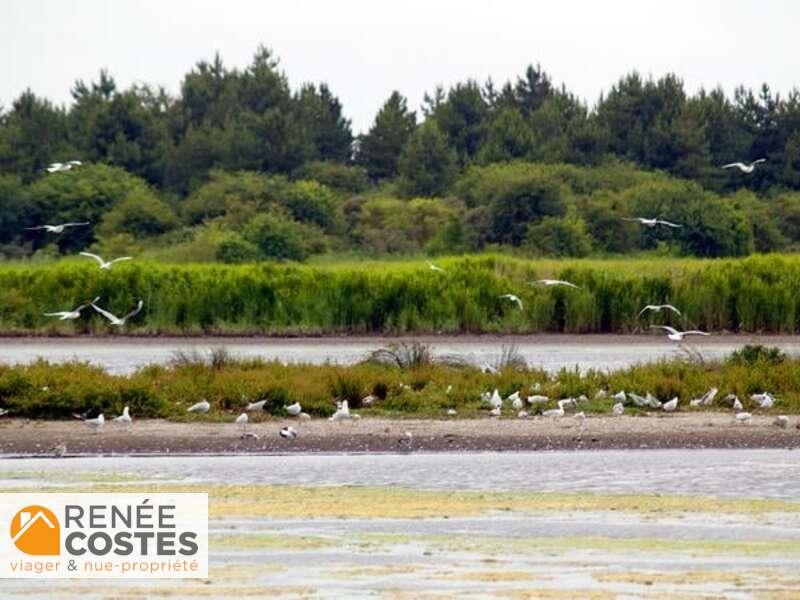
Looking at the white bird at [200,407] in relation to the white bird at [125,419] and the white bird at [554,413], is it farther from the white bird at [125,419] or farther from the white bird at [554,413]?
the white bird at [554,413]

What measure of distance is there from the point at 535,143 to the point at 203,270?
31.7m

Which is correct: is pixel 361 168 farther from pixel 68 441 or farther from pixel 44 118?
pixel 68 441

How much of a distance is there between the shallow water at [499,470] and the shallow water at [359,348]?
9.88m

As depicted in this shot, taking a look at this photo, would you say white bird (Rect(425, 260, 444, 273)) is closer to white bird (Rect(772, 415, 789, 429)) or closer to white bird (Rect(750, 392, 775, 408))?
white bird (Rect(750, 392, 775, 408))

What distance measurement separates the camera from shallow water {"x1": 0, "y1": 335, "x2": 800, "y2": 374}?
3241cm

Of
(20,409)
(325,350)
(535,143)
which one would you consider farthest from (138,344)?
(535,143)

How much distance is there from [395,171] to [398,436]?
175ft

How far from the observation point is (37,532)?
52.1 ft

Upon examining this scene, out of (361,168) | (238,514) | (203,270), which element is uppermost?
(361,168)

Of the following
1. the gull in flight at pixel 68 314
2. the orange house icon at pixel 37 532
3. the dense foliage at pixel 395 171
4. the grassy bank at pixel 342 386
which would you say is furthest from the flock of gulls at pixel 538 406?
the dense foliage at pixel 395 171

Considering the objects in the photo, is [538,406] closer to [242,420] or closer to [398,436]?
[398,436]

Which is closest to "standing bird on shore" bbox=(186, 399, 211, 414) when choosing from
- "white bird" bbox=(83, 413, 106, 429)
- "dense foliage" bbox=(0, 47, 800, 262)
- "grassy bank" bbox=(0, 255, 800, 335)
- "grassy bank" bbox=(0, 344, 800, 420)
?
"grassy bank" bbox=(0, 344, 800, 420)

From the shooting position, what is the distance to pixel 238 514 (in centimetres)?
1705

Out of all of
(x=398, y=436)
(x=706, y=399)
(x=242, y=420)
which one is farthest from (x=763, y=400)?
(x=242, y=420)
